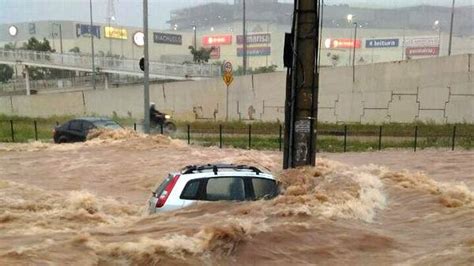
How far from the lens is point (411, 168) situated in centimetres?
1745

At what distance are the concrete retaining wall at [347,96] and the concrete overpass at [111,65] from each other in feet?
25.2

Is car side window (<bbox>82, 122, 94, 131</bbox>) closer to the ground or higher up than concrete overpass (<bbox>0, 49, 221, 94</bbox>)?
closer to the ground

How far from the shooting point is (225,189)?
329 inches

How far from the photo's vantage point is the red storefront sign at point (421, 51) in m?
71.8

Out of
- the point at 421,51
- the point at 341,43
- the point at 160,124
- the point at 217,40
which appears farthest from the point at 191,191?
the point at 217,40

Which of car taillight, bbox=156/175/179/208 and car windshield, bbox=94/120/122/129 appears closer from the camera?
car taillight, bbox=156/175/179/208

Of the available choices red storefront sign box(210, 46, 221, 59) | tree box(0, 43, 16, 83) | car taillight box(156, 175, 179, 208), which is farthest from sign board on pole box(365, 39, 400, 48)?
car taillight box(156, 175, 179, 208)

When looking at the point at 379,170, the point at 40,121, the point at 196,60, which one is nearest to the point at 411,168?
the point at 379,170

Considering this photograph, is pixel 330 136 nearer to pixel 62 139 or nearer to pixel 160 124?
pixel 160 124

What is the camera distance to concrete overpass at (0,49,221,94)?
45.3 meters

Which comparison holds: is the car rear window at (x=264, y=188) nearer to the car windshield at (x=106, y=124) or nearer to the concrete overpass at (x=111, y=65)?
the car windshield at (x=106, y=124)

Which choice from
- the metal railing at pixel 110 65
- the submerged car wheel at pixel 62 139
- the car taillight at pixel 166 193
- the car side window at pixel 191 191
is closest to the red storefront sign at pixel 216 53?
the metal railing at pixel 110 65

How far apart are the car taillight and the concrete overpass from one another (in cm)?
3635

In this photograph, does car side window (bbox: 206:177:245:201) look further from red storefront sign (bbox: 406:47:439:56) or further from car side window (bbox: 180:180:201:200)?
red storefront sign (bbox: 406:47:439:56)
